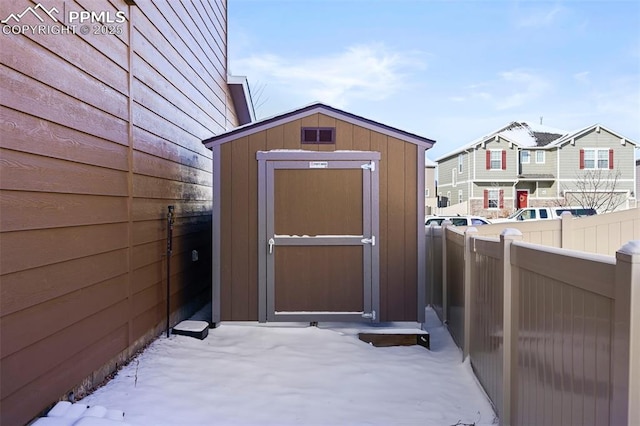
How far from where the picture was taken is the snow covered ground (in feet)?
10.1

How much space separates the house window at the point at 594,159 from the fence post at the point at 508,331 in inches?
981

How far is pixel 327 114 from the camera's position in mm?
5219

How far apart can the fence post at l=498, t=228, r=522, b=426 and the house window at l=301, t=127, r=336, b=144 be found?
2.76 meters

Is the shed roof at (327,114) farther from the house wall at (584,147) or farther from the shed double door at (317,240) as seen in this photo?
the house wall at (584,147)

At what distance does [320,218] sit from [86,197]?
256cm

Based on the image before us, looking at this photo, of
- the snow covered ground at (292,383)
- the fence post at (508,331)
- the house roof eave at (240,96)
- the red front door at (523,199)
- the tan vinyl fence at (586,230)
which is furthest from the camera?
the red front door at (523,199)

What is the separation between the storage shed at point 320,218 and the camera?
5195 millimetres

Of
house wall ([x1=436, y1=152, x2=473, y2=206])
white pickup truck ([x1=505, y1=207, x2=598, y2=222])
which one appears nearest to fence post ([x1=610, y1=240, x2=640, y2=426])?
white pickup truck ([x1=505, y1=207, x2=598, y2=222])

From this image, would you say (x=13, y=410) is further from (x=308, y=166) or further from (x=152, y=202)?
(x=308, y=166)

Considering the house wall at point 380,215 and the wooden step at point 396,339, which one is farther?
the house wall at point 380,215

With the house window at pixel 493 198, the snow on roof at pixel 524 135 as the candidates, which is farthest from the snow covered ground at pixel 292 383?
the snow on roof at pixel 524 135

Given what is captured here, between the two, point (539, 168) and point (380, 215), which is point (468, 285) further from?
point (539, 168)

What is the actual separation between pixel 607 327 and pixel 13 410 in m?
2.81

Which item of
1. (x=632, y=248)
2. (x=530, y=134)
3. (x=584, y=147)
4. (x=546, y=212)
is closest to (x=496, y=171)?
(x=530, y=134)
